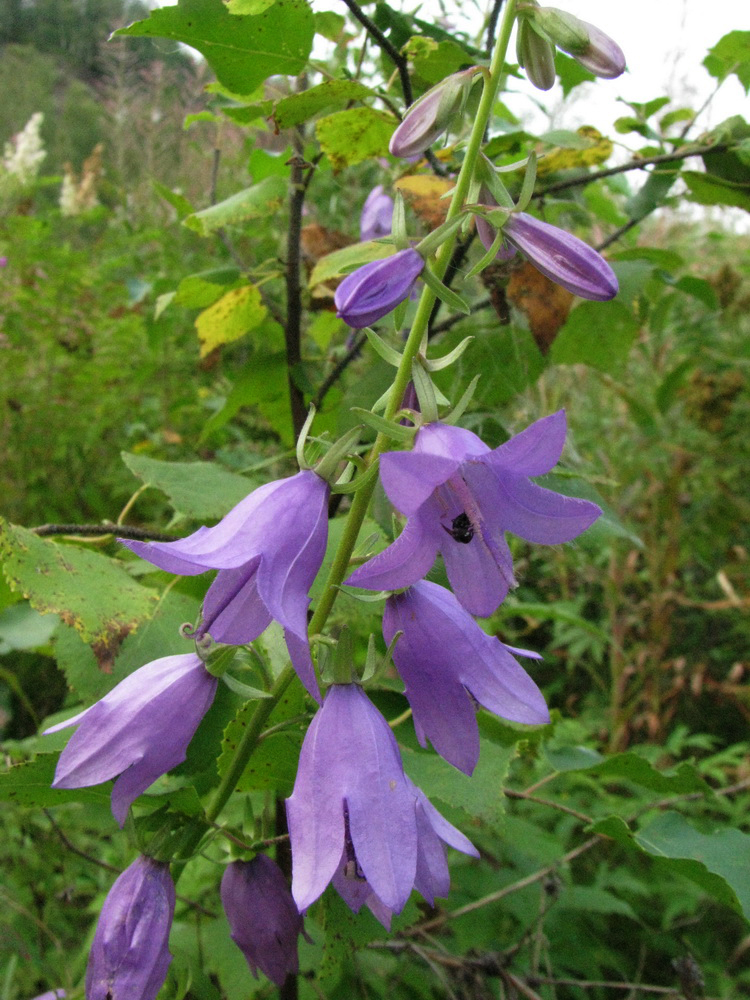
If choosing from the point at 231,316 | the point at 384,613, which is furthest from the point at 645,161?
the point at 384,613

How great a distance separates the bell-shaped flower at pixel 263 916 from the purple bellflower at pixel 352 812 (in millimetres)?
176

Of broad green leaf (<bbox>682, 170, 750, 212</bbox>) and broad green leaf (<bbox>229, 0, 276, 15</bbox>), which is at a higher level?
broad green leaf (<bbox>229, 0, 276, 15</bbox>)

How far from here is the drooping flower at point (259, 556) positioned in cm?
72

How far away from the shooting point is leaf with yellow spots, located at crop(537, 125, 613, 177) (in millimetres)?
1438

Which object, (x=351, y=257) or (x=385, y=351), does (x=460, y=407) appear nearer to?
(x=385, y=351)

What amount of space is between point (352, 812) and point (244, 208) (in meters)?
1.12

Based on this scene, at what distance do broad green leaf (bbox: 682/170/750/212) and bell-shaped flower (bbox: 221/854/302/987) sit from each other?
143cm

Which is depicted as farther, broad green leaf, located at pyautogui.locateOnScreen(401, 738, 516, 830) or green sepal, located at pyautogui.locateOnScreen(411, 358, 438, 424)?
A: broad green leaf, located at pyautogui.locateOnScreen(401, 738, 516, 830)

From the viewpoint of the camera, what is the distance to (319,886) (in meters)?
0.68

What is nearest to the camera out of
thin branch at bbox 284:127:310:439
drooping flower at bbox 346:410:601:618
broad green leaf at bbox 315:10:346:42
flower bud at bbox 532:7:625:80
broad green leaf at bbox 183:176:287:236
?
drooping flower at bbox 346:410:601:618

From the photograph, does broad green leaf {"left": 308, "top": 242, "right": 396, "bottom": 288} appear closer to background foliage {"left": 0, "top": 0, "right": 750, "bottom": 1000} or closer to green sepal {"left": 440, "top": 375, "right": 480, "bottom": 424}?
background foliage {"left": 0, "top": 0, "right": 750, "bottom": 1000}

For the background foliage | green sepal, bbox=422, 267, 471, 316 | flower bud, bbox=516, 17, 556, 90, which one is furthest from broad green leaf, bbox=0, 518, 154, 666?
flower bud, bbox=516, 17, 556, 90

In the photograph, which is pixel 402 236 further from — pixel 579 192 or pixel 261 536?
pixel 579 192

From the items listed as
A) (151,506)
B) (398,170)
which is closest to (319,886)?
(398,170)
